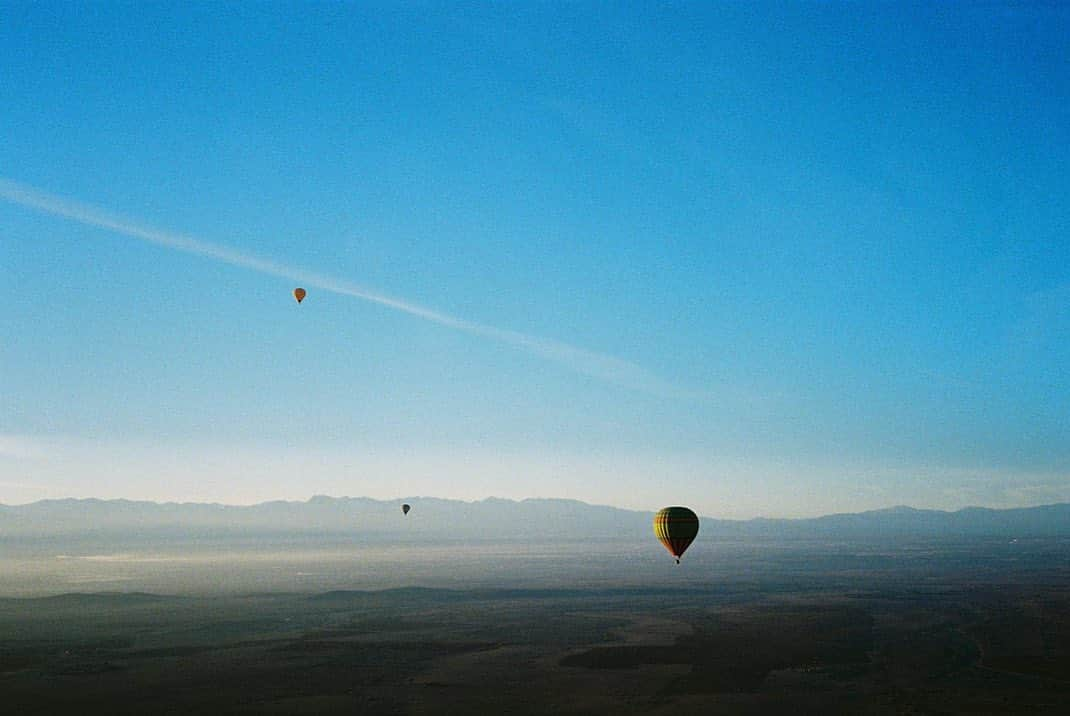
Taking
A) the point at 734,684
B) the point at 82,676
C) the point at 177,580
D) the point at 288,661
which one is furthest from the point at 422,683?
the point at 177,580

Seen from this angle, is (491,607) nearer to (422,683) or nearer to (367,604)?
(367,604)

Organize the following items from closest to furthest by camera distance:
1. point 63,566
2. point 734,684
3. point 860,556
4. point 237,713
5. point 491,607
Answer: point 237,713 → point 734,684 → point 491,607 → point 63,566 → point 860,556

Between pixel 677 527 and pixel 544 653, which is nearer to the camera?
pixel 544 653

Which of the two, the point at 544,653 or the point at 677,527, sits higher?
the point at 677,527

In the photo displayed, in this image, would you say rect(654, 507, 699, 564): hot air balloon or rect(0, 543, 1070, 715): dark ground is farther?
rect(654, 507, 699, 564): hot air balloon

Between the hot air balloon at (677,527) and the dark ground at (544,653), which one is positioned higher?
the hot air balloon at (677,527)

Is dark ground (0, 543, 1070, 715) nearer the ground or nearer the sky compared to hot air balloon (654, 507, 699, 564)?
nearer the ground

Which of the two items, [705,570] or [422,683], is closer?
[422,683]

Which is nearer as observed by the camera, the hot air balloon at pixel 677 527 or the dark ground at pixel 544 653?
the dark ground at pixel 544 653
